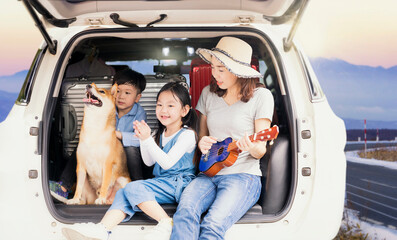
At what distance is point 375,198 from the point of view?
752 centimetres

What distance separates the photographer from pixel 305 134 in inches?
95.3

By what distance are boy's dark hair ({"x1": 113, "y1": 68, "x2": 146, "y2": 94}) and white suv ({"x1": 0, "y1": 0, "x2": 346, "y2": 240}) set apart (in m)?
0.35

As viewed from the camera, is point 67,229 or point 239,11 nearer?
point 67,229

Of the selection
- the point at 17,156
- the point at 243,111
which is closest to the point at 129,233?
the point at 17,156

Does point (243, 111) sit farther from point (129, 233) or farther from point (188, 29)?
point (129, 233)

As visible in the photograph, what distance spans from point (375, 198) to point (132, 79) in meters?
5.89

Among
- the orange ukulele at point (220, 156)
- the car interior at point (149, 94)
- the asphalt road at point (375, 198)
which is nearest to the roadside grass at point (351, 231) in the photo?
the asphalt road at point (375, 198)

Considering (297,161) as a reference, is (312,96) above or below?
above

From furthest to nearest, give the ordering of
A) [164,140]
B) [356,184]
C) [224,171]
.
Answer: [356,184]
[164,140]
[224,171]

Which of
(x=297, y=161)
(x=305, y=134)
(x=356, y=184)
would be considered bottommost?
(x=356, y=184)

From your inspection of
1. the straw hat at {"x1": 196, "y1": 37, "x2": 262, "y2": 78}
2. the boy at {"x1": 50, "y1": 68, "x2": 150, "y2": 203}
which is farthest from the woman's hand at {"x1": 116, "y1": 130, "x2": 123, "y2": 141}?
the straw hat at {"x1": 196, "y1": 37, "x2": 262, "y2": 78}

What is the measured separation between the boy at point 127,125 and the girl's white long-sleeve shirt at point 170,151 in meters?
0.22

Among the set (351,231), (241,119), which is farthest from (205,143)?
(351,231)

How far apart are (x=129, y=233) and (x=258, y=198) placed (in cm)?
78
